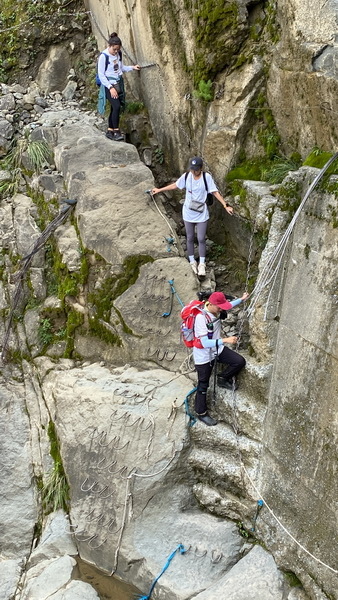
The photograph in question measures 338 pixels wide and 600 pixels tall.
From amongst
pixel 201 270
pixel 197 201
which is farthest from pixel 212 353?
pixel 197 201

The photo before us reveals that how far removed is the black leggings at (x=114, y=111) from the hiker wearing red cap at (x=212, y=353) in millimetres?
4807

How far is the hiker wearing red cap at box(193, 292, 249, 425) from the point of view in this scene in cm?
725

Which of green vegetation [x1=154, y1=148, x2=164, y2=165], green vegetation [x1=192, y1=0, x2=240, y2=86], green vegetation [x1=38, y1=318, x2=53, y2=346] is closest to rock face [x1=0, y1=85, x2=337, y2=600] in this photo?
green vegetation [x1=38, y1=318, x2=53, y2=346]

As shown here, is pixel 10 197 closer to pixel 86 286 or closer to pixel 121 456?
pixel 86 286

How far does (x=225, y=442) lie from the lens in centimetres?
782

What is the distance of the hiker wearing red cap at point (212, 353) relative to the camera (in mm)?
7252

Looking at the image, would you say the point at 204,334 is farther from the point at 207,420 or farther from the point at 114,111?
the point at 114,111

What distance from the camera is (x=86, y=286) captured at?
9344mm

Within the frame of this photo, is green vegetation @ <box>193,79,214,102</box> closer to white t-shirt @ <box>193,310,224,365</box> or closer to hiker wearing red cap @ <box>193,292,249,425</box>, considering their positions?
hiker wearing red cap @ <box>193,292,249,425</box>

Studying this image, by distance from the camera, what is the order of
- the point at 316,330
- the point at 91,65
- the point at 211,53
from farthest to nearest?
the point at 91,65 < the point at 211,53 < the point at 316,330

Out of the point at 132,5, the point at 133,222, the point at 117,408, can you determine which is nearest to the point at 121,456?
the point at 117,408

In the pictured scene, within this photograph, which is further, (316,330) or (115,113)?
(115,113)

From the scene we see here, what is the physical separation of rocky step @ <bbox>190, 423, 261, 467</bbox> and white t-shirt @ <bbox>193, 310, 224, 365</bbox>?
3.05ft

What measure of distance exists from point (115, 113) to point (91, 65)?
2728mm
